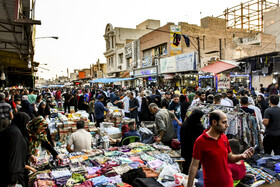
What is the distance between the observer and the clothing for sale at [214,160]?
8.93ft

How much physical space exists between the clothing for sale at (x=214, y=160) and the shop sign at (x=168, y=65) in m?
20.2

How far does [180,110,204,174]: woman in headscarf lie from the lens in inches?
169

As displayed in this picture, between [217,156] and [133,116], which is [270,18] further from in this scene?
[217,156]

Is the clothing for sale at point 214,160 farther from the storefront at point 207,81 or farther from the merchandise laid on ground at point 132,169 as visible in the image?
the storefront at point 207,81

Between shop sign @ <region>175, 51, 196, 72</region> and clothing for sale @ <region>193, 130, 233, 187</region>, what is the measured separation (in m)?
17.5

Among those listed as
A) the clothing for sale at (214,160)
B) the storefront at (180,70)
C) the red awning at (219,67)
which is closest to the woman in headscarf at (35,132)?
the clothing for sale at (214,160)

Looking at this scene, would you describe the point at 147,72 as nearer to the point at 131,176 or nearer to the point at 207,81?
the point at 207,81

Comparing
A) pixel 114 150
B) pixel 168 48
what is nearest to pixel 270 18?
pixel 168 48

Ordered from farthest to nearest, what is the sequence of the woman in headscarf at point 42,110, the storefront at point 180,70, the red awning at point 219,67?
the storefront at point 180,70, the red awning at point 219,67, the woman in headscarf at point 42,110

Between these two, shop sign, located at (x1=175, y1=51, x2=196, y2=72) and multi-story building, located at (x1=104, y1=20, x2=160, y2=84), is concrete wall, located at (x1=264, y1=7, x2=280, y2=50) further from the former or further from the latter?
multi-story building, located at (x1=104, y1=20, x2=160, y2=84)

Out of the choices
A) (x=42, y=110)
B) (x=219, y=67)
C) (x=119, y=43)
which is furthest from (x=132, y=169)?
(x=119, y=43)

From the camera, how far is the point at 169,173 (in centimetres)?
385

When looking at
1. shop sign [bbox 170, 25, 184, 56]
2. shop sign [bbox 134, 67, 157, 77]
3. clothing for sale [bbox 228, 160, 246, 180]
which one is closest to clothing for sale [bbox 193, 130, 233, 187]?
clothing for sale [bbox 228, 160, 246, 180]

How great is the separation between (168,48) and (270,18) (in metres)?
19.7
